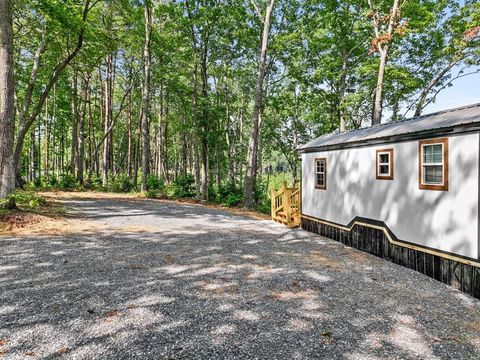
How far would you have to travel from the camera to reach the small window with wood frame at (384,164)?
745 cm

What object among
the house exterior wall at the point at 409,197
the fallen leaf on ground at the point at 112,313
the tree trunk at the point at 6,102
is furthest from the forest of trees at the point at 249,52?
the fallen leaf on ground at the point at 112,313

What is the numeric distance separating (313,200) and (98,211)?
9.00 metres

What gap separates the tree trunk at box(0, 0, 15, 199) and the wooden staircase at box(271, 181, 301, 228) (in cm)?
1001

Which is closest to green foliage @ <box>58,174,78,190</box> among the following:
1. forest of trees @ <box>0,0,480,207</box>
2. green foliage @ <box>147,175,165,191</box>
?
forest of trees @ <box>0,0,480,207</box>

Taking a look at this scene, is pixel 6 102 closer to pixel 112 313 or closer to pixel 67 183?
pixel 112 313

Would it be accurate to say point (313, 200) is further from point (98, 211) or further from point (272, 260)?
point (98, 211)

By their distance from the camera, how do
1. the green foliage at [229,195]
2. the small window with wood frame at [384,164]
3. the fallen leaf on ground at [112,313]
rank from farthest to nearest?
1. the green foliage at [229,195]
2. the small window with wood frame at [384,164]
3. the fallen leaf on ground at [112,313]

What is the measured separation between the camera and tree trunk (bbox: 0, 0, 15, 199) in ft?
31.6

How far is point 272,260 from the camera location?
7000 mm

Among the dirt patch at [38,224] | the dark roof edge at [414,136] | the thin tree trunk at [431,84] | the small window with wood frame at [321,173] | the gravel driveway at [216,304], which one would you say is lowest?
the gravel driveway at [216,304]

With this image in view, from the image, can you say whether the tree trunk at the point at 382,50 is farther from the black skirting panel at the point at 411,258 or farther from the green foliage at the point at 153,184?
the green foliage at the point at 153,184

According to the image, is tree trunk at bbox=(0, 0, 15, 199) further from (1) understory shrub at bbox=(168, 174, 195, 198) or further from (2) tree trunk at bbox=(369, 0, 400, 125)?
(2) tree trunk at bbox=(369, 0, 400, 125)

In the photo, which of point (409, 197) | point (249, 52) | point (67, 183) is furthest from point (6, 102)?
point (249, 52)

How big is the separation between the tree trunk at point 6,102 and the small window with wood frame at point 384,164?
11734mm
